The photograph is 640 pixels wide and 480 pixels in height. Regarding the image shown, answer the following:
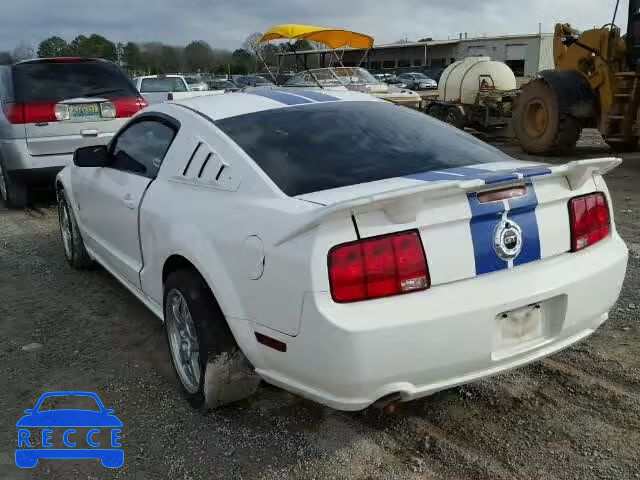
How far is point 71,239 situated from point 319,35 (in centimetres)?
1215

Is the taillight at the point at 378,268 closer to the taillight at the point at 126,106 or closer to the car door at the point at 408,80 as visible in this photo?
the taillight at the point at 126,106

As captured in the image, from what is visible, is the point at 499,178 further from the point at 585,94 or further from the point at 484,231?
the point at 585,94

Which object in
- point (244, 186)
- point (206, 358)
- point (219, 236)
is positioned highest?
point (244, 186)

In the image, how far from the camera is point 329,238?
226 cm

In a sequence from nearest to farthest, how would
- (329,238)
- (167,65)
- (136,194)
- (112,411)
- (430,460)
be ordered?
(329,238) < (430,460) < (112,411) < (136,194) < (167,65)

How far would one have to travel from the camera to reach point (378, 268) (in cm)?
227

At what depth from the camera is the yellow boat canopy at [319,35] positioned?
52.2 feet

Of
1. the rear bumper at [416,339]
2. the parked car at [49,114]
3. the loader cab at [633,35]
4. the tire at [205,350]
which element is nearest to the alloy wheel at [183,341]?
the tire at [205,350]

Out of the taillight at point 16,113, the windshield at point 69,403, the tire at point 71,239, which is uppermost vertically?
the taillight at point 16,113

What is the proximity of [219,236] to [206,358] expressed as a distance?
55cm

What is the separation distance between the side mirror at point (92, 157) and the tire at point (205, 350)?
1.45 metres

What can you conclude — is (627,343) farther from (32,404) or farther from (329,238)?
(32,404)

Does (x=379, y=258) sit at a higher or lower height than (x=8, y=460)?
higher

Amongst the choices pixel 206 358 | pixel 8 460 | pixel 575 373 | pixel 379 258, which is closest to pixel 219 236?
pixel 206 358
